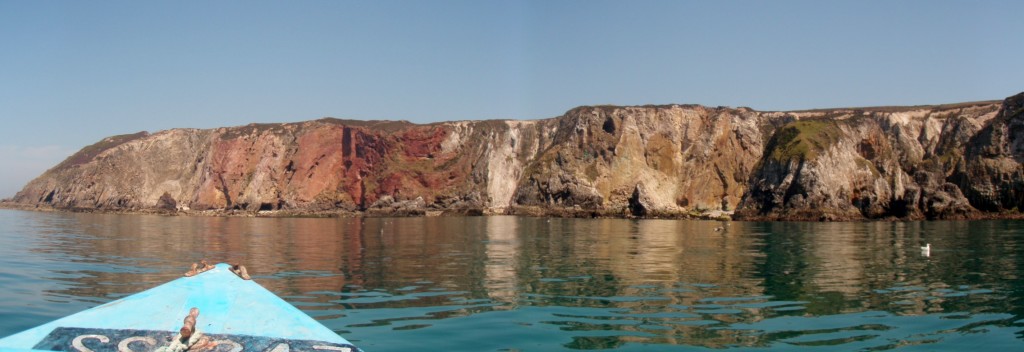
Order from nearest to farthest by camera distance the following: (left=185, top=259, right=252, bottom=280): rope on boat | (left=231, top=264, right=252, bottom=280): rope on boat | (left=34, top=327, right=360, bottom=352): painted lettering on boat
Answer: (left=34, top=327, right=360, bottom=352): painted lettering on boat
(left=185, top=259, right=252, bottom=280): rope on boat
(left=231, top=264, right=252, bottom=280): rope on boat

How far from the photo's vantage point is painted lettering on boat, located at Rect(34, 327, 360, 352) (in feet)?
36.7

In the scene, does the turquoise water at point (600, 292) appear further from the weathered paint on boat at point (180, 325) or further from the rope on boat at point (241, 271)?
the weathered paint on boat at point (180, 325)

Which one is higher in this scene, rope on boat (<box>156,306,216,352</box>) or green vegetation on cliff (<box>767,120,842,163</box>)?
green vegetation on cliff (<box>767,120,842,163</box>)

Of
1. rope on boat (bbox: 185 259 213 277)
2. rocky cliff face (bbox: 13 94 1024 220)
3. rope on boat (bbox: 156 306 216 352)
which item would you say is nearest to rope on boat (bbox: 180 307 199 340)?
rope on boat (bbox: 156 306 216 352)

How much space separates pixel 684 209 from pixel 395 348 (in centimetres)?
14026

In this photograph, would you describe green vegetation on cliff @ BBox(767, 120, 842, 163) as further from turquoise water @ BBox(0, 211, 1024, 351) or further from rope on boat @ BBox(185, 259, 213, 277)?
rope on boat @ BBox(185, 259, 213, 277)

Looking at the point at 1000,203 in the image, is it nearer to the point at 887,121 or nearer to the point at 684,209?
the point at 887,121

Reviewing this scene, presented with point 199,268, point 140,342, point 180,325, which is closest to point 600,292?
point 199,268

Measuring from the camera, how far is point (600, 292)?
86.3ft

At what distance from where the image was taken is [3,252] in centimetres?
4316

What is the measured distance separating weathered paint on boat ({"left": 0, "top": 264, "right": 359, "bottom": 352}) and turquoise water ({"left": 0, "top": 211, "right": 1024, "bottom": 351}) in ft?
13.9

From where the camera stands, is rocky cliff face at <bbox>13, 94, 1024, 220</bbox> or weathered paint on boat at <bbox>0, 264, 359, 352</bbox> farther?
rocky cliff face at <bbox>13, 94, 1024, 220</bbox>

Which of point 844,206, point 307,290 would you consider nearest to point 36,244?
point 307,290

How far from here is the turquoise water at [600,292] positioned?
18016mm
